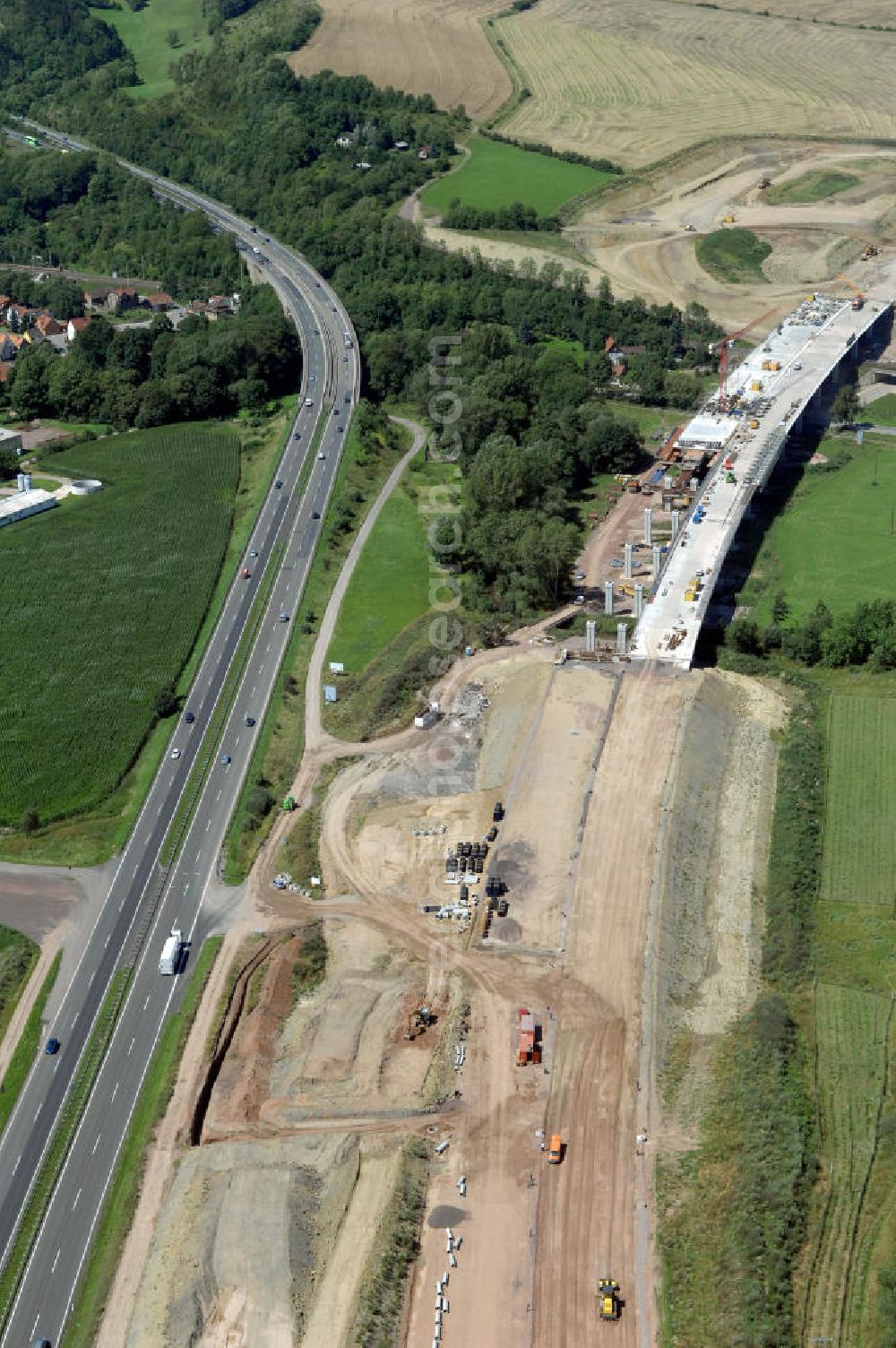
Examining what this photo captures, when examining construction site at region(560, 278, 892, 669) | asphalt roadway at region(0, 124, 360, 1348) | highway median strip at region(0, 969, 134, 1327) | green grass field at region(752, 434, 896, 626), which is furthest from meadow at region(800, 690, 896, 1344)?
highway median strip at region(0, 969, 134, 1327)

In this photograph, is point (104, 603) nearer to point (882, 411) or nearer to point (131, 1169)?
point (131, 1169)

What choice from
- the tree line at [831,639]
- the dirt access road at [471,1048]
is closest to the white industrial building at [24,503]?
the dirt access road at [471,1048]

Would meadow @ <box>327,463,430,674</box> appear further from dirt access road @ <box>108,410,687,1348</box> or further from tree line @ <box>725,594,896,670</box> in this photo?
tree line @ <box>725,594,896,670</box>

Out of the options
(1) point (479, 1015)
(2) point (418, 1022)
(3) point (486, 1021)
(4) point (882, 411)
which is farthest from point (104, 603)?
(4) point (882, 411)

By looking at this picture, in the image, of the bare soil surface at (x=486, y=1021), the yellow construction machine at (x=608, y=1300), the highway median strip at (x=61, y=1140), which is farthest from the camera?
the highway median strip at (x=61, y=1140)

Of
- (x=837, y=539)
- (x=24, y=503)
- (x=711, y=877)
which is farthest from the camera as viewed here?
(x=24, y=503)

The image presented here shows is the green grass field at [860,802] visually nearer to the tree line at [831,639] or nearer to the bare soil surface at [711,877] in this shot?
the bare soil surface at [711,877]
